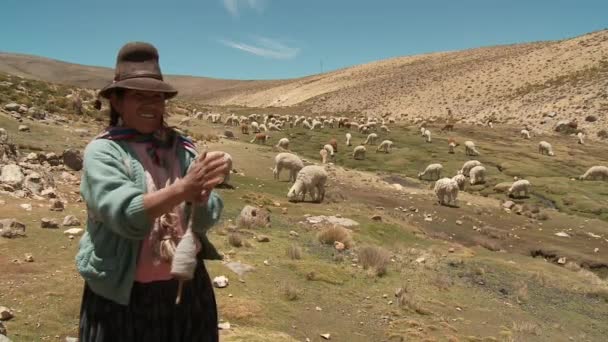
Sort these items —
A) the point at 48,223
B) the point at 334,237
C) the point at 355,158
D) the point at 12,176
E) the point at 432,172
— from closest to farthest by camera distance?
1. the point at 48,223
2. the point at 334,237
3. the point at 12,176
4. the point at 432,172
5. the point at 355,158

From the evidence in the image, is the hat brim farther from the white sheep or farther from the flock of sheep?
the white sheep

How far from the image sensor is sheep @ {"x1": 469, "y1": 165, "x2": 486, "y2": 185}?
26.8 metres

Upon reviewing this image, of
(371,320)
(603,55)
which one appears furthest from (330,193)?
(603,55)

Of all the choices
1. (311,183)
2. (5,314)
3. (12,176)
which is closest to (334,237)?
(311,183)

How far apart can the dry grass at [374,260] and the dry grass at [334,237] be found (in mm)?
938

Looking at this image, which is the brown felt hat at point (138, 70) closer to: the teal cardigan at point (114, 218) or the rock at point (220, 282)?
the teal cardigan at point (114, 218)

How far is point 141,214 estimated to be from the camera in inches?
109

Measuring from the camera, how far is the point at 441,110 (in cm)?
7138

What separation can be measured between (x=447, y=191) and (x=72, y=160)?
13193 mm

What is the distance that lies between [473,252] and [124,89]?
Answer: 40.6ft

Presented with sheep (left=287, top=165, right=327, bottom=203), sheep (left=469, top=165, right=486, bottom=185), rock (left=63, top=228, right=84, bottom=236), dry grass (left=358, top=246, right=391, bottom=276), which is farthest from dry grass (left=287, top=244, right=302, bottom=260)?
sheep (left=469, top=165, right=486, bottom=185)

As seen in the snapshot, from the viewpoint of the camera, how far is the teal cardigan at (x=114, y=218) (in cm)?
279

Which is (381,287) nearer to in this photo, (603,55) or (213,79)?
(603,55)

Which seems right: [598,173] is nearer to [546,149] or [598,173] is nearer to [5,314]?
[546,149]
